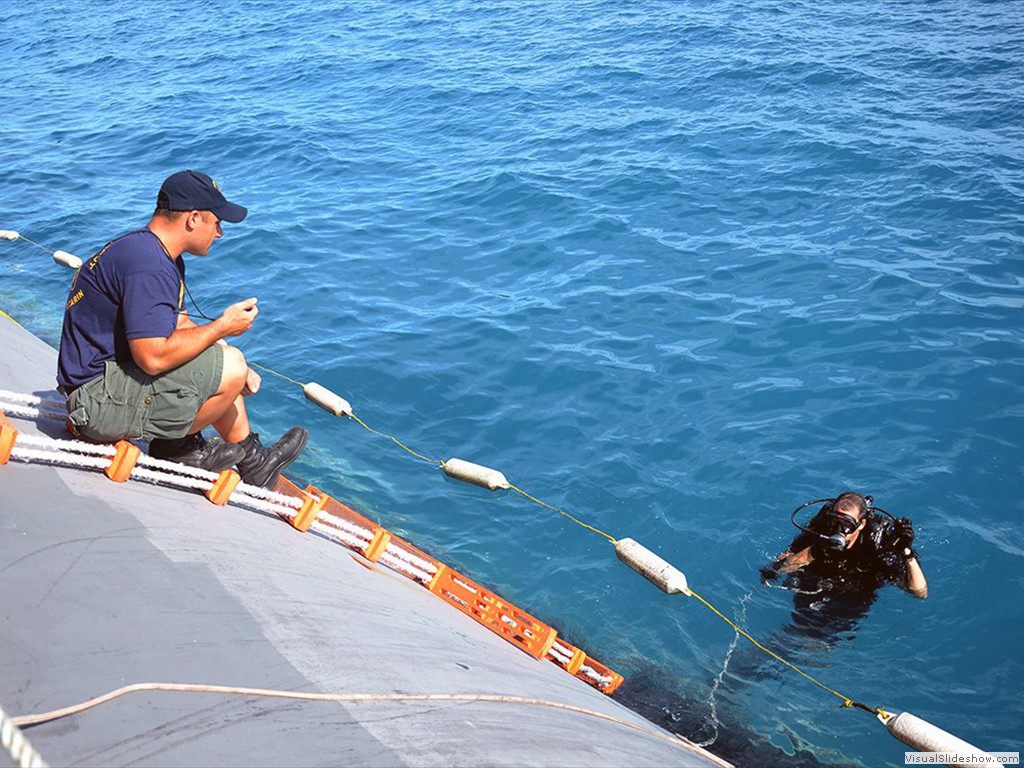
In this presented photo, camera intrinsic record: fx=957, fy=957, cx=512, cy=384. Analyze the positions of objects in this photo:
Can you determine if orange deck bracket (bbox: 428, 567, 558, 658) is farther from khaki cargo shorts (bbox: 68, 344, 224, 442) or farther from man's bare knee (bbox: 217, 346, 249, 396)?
khaki cargo shorts (bbox: 68, 344, 224, 442)

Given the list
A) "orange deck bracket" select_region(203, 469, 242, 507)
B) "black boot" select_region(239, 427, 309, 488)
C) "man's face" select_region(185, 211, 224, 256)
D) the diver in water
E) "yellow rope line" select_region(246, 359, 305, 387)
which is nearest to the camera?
"man's face" select_region(185, 211, 224, 256)

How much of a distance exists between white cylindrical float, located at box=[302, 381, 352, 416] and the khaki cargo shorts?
14.9 feet

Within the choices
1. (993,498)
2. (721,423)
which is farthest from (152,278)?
(993,498)

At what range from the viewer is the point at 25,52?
25469mm

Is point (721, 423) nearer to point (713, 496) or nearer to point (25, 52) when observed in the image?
point (713, 496)

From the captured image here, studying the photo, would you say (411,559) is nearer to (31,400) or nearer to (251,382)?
(251,382)

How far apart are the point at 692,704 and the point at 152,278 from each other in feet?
15.0

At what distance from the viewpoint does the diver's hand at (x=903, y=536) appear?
21.7 ft

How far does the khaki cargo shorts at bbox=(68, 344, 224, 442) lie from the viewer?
4.85 metres

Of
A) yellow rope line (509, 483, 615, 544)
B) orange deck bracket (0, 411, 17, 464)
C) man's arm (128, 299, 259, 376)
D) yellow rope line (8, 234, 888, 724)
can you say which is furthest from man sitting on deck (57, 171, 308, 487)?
yellow rope line (509, 483, 615, 544)

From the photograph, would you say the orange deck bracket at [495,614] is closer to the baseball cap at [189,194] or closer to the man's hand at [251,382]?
the man's hand at [251,382]

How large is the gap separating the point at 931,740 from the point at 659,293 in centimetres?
683

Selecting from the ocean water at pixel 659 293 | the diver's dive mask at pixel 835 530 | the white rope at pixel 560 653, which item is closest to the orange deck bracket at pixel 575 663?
the white rope at pixel 560 653

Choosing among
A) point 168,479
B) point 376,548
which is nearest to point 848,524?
point 376,548
